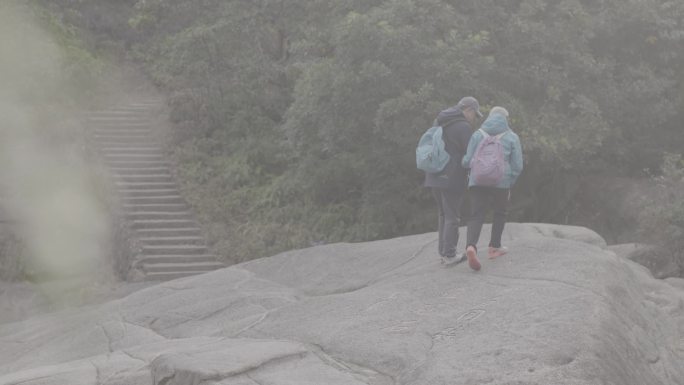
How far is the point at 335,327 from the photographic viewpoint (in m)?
8.15

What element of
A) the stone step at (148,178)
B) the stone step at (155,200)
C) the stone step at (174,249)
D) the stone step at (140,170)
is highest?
the stone step at (140,170)

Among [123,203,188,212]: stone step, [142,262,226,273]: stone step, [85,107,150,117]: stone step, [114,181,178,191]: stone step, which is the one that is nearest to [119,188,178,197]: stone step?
[114,181,178,191]: stone step

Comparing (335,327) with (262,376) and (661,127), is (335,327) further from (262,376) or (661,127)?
(661,127)

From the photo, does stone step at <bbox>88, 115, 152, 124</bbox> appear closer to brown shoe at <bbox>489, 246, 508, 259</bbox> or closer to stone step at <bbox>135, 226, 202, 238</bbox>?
stone step at <bbox>135, 226, 202, 238</bbox>

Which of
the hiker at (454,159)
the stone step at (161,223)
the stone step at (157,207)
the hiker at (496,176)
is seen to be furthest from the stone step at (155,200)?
the hiker at (496,176)

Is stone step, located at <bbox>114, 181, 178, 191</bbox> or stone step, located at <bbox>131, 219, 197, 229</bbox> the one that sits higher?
stone step, located at <bbox>114, 181, 178, 191</bbox>

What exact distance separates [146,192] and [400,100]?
24.6 ft

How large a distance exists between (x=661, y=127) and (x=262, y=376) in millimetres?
13387

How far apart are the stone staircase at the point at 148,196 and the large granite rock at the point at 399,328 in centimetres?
565

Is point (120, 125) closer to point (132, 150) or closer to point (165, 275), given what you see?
point (132, 150)

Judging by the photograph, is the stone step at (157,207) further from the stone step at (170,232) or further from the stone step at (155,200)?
the stone step at (170,232)

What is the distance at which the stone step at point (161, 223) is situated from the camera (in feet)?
61.5

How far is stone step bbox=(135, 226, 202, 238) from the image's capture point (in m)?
18.5

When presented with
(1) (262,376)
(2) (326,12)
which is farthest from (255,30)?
(1) (262,376)
